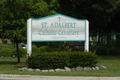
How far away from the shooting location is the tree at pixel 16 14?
54.5 ft

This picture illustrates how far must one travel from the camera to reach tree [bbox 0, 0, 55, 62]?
16.6 m

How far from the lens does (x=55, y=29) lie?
591 inches

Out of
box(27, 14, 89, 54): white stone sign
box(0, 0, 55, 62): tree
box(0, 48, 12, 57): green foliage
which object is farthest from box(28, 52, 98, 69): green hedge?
box(0, 48, 12, 57): green foliage

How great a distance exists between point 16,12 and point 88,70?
6.32 metres

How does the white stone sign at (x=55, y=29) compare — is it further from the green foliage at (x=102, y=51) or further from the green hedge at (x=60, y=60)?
the green foliage at (x=102, y=51)

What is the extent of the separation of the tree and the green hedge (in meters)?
3.08

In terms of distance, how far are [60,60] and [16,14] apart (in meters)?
4.96

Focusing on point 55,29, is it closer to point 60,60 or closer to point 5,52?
point 60,60

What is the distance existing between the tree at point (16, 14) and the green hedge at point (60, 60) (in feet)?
10.1

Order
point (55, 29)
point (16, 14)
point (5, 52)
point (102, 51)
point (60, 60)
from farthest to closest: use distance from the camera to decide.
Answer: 1. point (102, 51)
2. point (5, 52)
3. point (16, 14)
4. point (55, 29)
5. point (60, 60)

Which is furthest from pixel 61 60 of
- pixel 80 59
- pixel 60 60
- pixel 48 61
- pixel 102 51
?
pixel 102 51

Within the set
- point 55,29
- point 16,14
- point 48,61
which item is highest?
point 16,14

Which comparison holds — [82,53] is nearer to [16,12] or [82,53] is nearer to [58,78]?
[58,78]

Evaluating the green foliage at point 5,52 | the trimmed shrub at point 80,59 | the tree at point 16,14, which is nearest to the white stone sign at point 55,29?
the trimmed shrub at point 80,59
